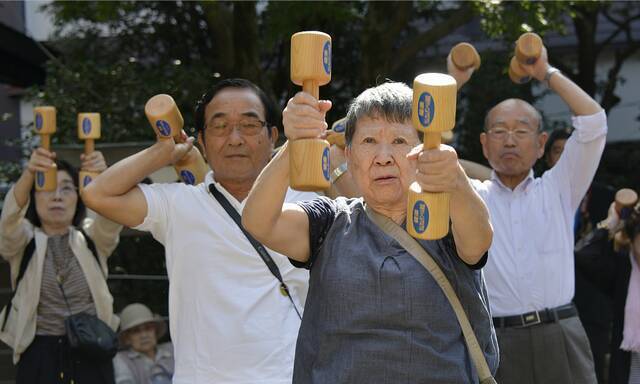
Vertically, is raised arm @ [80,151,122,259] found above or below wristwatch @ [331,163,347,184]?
below

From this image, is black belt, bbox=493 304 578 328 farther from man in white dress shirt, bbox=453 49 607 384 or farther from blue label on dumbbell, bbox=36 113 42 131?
blue label on dumbbell, bbox=36 113 42 131

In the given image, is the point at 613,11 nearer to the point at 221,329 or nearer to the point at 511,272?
the point at 511,272

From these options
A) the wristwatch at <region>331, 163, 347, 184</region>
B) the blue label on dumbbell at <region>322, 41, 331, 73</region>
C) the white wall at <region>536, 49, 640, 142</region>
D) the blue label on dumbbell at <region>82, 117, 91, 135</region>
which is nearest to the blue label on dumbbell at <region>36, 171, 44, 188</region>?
the blue label on dumbbell at <region>82, 117, 91, 135</region>

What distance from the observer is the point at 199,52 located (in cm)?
1059

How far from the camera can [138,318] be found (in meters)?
6.04

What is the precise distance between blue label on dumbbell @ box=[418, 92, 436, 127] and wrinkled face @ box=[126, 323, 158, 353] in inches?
165

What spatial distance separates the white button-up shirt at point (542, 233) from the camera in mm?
4465

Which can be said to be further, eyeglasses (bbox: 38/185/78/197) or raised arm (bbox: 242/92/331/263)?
eyeglasses (bbox: 38/185/78/197)

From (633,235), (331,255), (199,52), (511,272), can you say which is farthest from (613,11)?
(331,255)

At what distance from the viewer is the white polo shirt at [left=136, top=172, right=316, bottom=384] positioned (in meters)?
3.40

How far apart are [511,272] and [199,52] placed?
6830 mm

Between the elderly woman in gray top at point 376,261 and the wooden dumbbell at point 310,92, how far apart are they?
4 cm

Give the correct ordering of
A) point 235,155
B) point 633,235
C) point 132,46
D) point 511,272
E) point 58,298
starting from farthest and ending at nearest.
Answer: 1. point 132,46
2. point 633,235
3. point 58,298
4. point 511,272
5. point 235,155

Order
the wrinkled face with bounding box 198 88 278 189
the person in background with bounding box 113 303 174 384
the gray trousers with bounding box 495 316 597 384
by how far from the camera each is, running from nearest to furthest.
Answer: the wrinkled face with bounding box 198 88 278 189, the gray trousers with bounding box 495 316 597 384, the person in background with bounding box 113 303 174 384
